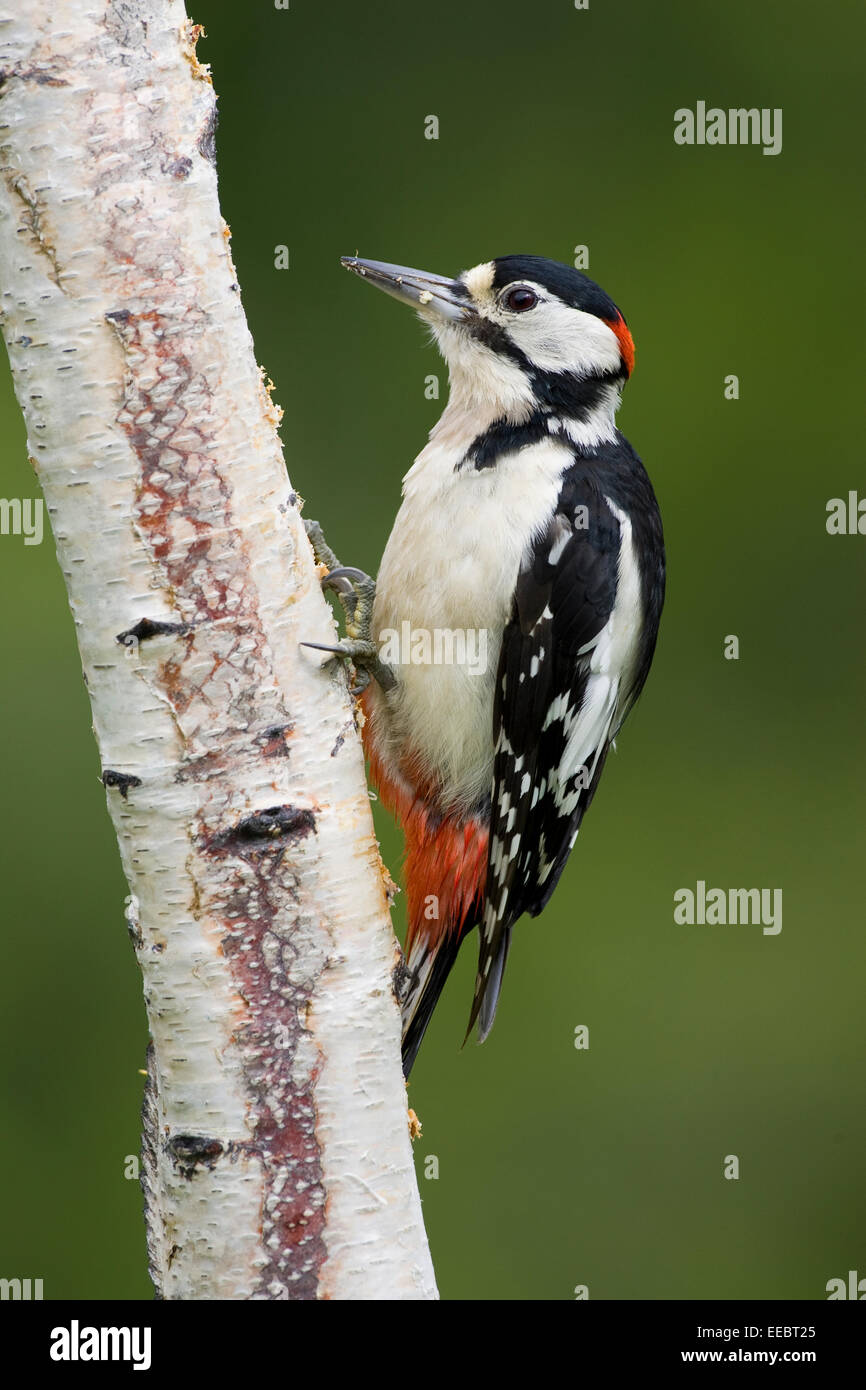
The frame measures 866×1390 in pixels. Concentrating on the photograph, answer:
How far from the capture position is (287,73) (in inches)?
155

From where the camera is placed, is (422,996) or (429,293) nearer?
(422,996)

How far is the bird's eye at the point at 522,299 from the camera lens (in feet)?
7.10

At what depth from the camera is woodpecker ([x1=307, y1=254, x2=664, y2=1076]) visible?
2.04 m

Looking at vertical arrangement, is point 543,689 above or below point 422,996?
above

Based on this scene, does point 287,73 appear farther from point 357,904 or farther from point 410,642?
point 357,904

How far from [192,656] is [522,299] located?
994 mm

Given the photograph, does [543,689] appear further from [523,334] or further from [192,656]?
[192,656]

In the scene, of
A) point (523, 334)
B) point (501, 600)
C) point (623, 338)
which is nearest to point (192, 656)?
point (501, 600)

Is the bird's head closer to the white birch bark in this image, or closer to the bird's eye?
the bird's eye

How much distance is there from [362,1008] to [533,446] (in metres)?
0.93

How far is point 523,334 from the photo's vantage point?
84.9 inches

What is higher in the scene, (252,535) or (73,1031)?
(252,535)

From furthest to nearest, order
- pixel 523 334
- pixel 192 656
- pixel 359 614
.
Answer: pixel 523 334 → pixel 359 614 → pixel 192 656

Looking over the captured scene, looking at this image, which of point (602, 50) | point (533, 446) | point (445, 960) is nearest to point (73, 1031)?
point (445, 960)
